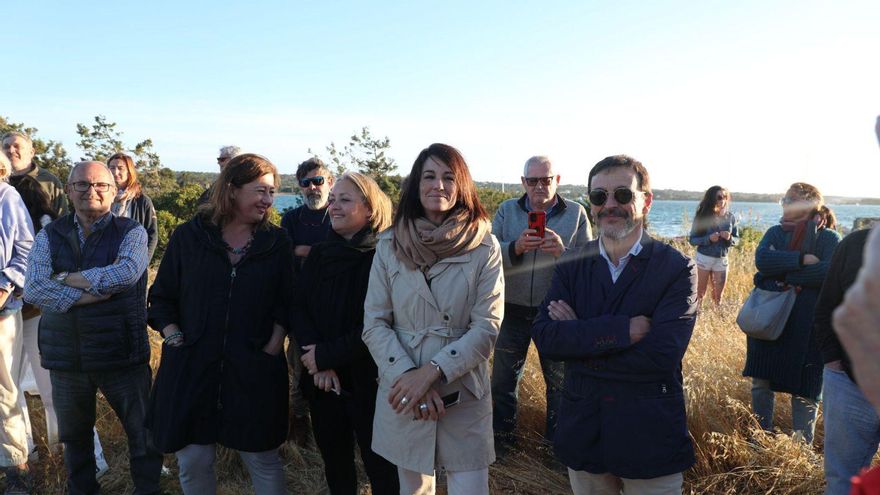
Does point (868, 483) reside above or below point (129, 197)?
below

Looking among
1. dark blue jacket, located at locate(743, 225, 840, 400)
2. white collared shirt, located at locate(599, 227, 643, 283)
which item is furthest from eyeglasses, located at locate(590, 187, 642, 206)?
dark blue jacket, located at locate(743, 225, 840, 400)

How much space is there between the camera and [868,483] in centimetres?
97

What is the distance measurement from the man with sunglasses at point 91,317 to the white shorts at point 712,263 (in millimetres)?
7691

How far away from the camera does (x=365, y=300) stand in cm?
301

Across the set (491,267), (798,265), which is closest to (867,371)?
(491,267)

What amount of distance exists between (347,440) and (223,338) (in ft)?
2.84

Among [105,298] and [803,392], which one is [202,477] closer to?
[105,298]

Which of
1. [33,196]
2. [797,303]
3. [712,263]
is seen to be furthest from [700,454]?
[712,263]

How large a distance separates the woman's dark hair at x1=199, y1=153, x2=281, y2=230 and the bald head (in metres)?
0.75

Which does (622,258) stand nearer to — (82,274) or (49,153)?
(82,274)

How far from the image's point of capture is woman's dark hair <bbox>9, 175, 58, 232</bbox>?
4695 millimetres

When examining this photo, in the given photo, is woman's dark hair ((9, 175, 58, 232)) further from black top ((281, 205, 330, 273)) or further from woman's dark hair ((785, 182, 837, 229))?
woman's dark hair ((785, 182, 837, 229))

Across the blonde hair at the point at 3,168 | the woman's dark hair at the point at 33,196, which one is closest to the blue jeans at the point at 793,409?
the blonde hair at the point at 3,168

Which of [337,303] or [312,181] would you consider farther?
[312,181]
